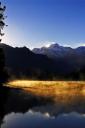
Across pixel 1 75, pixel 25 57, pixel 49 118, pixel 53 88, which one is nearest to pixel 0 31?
pixel 53 88

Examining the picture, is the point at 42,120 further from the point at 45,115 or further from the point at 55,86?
the point at 55,86

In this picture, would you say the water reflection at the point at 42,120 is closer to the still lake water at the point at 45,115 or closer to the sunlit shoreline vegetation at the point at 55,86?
the still lake water at the point at 45,115

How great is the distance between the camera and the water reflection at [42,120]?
2544 centimetres

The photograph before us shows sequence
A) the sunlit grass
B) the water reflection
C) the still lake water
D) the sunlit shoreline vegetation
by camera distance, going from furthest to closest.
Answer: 1. the sunlit shoreline vegetation
2. the sunlit grass
3. the still lake water
4. the water reflection

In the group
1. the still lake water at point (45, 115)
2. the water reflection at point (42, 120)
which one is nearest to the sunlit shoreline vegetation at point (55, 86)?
the still lake water at point (45, 115)

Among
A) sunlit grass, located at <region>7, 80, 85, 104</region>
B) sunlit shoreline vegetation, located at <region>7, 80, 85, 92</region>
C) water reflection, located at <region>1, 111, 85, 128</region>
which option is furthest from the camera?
sunlit shoreline vegetation, located at <region>7, 80, 85, 92</region>

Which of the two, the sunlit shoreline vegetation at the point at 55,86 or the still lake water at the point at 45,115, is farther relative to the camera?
the sunlit shoreline vegetation at the point at 55,86

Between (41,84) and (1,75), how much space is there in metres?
13.7

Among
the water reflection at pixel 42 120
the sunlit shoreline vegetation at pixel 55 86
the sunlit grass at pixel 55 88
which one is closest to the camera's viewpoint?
the water reflection at pixel 42 120

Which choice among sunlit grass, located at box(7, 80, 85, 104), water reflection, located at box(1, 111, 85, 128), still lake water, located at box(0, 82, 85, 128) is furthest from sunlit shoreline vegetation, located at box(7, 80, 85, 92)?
water reflection, located at box(1, 111, 85, 128)

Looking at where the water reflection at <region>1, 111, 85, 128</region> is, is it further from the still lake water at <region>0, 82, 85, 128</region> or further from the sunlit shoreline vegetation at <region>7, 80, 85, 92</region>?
the sunlit shoreline vegetation at <region>7, 80, 85, 92</region>

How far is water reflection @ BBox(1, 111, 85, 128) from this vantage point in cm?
2544

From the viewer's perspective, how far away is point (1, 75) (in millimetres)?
73312

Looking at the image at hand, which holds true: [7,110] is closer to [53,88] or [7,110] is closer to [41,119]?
[41,119]
